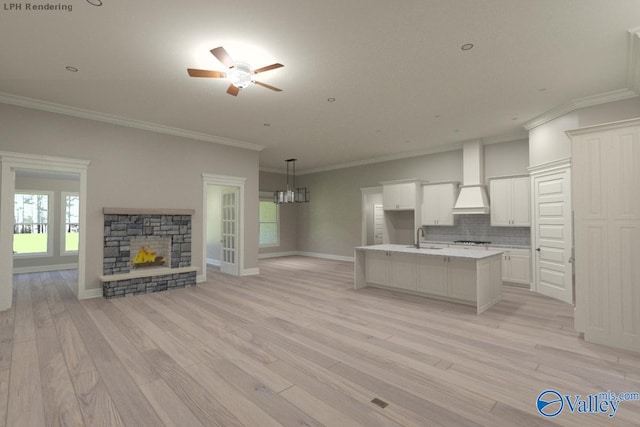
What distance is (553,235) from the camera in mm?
5141

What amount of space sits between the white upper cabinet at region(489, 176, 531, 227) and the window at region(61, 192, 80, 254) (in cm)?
1029

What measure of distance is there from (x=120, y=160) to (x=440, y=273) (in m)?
5.73

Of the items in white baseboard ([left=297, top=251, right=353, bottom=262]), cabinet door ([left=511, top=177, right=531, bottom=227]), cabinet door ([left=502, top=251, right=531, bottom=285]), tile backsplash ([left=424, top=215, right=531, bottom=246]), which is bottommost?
white baseboard ([left=297, top=251, right=353, bottom=262])

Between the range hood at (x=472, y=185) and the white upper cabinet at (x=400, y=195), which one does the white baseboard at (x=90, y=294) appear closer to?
the white upper cabinet at (x=400, y=195)

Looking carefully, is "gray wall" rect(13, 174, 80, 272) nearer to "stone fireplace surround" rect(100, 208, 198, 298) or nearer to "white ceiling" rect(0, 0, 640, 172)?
"stone fireplace surround" rect(100, 208, 198, 298)

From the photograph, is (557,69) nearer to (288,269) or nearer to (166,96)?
(166,96)

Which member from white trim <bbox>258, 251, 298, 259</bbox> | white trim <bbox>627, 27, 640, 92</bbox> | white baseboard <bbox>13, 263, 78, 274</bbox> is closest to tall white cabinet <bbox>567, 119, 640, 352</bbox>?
white trim <bbox>627, 27, 640, 92</bbox>

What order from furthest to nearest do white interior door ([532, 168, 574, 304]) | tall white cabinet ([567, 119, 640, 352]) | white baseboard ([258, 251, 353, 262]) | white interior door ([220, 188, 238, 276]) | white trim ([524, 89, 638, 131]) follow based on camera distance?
white baseboard ([258, 251, 353, 262]) < white interior door ([220, 188, 238, 276]) < white interior door ([532, 168, 574, 304]) < white trim ([524, 89, 638, 131]) < tall white cabinet ([567, 119, 640, 352])

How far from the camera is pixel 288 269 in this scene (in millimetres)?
7820

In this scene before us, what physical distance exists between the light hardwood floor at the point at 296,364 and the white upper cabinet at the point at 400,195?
341cm

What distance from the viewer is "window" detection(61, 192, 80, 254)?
8078mm

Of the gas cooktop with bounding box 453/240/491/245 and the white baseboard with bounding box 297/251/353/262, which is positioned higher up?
the gas cooktop with bounding box 453/240/491/245

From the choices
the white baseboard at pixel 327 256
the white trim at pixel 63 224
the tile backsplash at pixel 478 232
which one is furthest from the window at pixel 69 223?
the tile backsplash at pixel 478 232

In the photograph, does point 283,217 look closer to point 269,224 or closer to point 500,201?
point 269,224
